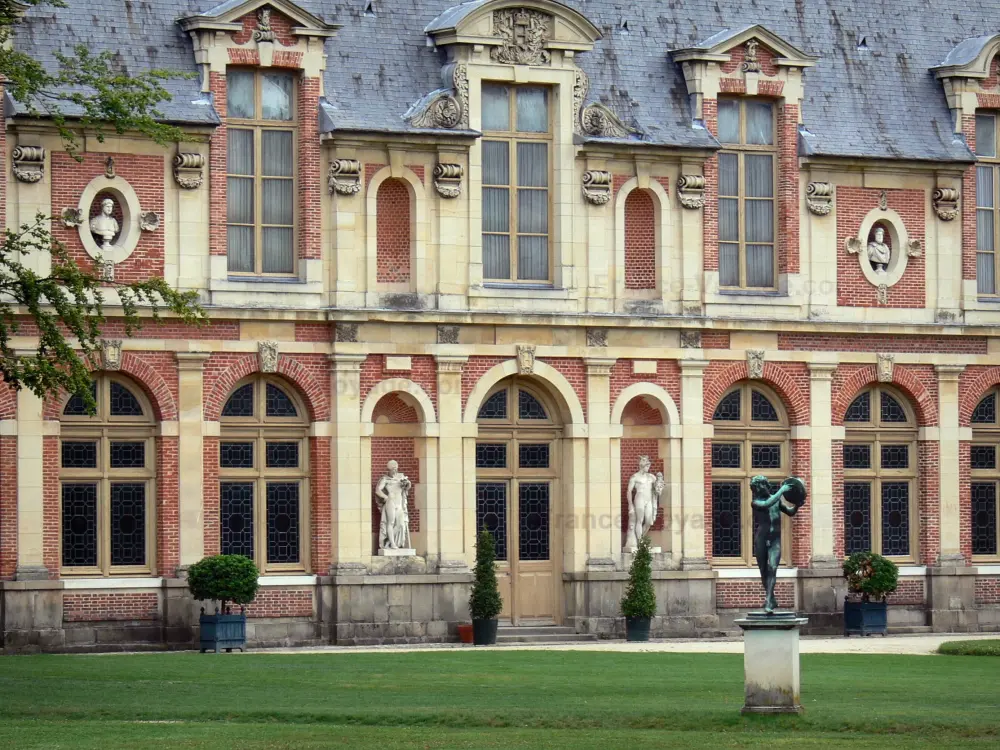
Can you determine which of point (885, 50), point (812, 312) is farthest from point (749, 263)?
point (885, 50)

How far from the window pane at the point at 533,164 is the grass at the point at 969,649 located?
9.21 meters

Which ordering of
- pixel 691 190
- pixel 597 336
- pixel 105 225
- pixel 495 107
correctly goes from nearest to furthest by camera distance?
pixel 105 225, pixel 495 107, pixel 597 336, pixel 691 190

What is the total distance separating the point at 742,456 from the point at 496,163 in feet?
20.4

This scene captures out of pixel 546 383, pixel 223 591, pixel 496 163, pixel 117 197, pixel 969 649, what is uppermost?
pixel 496 163

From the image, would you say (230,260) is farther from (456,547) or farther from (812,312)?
(812,312)

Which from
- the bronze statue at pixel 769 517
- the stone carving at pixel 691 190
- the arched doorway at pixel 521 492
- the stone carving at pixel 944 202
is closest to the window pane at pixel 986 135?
the stone carving at pixel 944 202

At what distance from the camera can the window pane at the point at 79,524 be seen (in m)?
39.5

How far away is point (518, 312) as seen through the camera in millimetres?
42062

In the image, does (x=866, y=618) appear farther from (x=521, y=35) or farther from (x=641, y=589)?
(x=521, y=35)

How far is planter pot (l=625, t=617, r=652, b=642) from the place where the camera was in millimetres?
41875

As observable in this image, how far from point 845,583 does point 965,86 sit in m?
8.34

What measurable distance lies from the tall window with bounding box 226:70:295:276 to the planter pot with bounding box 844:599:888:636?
10.4 m

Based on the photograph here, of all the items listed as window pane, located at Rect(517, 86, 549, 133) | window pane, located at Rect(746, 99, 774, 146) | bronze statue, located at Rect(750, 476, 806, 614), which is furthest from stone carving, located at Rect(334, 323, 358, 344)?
bronze statue, located at Rect(750, 476, 806, 614)

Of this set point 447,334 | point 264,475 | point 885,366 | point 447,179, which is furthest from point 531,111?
Answer: point 885,366
